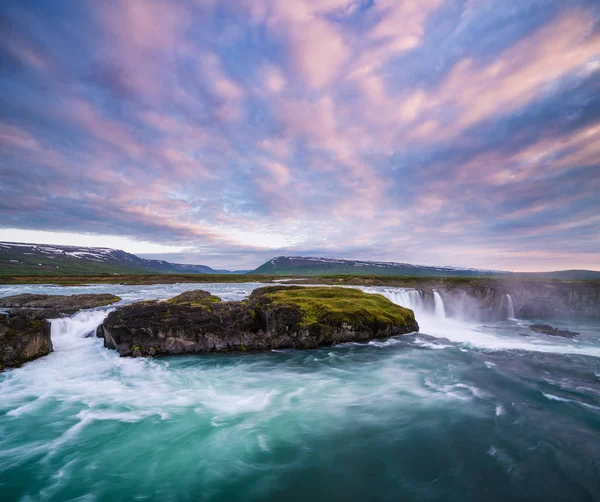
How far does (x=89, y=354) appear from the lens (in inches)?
593

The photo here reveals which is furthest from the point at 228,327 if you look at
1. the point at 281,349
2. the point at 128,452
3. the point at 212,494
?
the point at 212,494

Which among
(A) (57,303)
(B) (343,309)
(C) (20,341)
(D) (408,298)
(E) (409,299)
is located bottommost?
(C) (20,341)

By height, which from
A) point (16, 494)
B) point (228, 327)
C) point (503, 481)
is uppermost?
point (228, 327)

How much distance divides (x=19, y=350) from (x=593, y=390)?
24.8 metres

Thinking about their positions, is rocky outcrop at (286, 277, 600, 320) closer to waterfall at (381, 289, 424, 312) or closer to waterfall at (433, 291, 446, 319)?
Answer: waterfall at (433, 291, 446, 319)

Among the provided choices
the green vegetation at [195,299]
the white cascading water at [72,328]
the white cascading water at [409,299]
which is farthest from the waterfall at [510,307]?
the white cascading water at [72,328]

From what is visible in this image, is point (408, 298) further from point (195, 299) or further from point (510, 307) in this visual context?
point (195, 299)

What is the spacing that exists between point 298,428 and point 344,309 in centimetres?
1013

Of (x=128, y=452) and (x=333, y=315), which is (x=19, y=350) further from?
(x=333, y=315)

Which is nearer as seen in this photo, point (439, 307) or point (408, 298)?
point (408, 298)

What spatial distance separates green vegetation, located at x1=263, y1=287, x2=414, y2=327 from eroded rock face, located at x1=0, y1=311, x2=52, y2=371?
1194 cm

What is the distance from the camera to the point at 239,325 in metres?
16.4

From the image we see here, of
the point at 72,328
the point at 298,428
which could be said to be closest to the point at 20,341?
the point at 72,328

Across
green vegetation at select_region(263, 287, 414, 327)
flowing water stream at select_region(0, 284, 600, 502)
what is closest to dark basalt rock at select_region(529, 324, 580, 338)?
flowing water stream at select_region(0, 284, 600, 502)
